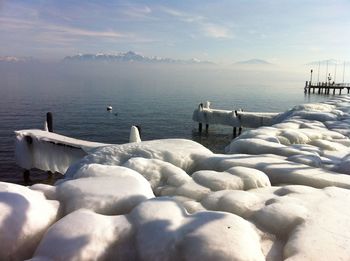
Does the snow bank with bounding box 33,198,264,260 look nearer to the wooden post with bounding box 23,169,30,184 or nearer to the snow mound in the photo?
the snow mound

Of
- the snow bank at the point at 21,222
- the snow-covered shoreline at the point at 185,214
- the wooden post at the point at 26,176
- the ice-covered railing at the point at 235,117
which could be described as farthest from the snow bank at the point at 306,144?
the ice-covered railing at the point at 235,117

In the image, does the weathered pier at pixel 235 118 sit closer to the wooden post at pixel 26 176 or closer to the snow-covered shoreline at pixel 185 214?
the wooden post at pixel 26 176

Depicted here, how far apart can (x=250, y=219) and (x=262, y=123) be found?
26207 mm

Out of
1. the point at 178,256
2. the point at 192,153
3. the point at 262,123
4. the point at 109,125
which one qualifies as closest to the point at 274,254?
the point at 178,256

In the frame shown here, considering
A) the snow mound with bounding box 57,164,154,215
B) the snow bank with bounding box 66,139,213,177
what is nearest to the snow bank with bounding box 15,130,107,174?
the snow bank with bounding box 66,139,213,177

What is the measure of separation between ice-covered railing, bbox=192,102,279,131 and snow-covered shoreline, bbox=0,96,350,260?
75.7 ft

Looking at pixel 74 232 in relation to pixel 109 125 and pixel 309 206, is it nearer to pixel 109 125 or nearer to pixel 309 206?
pixel 309 206

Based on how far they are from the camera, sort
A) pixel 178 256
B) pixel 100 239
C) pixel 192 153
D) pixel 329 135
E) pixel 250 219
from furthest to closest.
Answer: pixel 329 135, pixel 192 153, pixel 250 219, pixel 100 239, pixel 178 256

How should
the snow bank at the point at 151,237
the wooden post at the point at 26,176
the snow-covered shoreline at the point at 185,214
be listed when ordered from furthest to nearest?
the wooden post at the point at 26,176 → the snow-covered shoreline at the point at 185,214 → the snow bank at the point at 151,237

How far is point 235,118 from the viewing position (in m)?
32.0

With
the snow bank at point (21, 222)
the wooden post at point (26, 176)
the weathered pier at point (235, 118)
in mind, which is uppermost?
the snow bank at point (21, 222)

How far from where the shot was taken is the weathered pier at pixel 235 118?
30.0m

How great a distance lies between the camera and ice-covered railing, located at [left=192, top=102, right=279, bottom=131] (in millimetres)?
29891

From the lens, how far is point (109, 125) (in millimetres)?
39688
